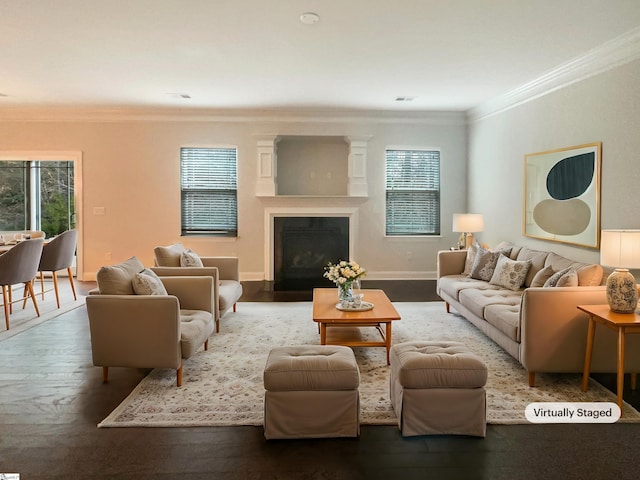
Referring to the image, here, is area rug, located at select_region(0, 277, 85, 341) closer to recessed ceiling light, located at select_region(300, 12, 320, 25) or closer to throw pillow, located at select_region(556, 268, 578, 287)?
recessed ceiling light, located at select_region(300, 12, 320, 25)

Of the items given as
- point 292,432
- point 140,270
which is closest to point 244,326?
point 140,270

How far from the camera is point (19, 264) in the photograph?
15.9 ft

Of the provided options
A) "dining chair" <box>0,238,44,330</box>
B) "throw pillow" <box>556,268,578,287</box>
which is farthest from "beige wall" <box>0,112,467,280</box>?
"throw pillow" <box>556,268,578,287</box>

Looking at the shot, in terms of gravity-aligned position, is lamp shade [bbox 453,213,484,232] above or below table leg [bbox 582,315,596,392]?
above

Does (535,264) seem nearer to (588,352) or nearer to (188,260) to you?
(588,352)

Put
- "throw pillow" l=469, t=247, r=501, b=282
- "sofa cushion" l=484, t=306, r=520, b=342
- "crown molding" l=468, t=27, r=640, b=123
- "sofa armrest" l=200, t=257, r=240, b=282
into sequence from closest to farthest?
"sofa cushion" l=484, t=306, r=520, b=342 < "crown molding" l=468, t=27, r=640, b=123 < "throw pillow" l=469, t=247, r=501, b=282 < "sofa armrest" l=200, t=257, r=240, b=282

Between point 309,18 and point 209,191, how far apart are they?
174 inches

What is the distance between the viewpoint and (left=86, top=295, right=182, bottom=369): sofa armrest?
3.14 metres

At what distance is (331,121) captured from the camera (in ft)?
24.2

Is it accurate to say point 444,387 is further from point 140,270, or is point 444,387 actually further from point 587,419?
point 140,270

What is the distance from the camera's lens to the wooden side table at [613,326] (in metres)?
2.81

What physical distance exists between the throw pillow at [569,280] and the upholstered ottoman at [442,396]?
59.4 inches

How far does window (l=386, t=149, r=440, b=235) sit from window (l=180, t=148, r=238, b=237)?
2644mm

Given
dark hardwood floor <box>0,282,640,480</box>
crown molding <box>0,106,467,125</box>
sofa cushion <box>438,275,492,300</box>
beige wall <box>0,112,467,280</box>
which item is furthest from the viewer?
beige wall <box>0,112,467,280</box>
